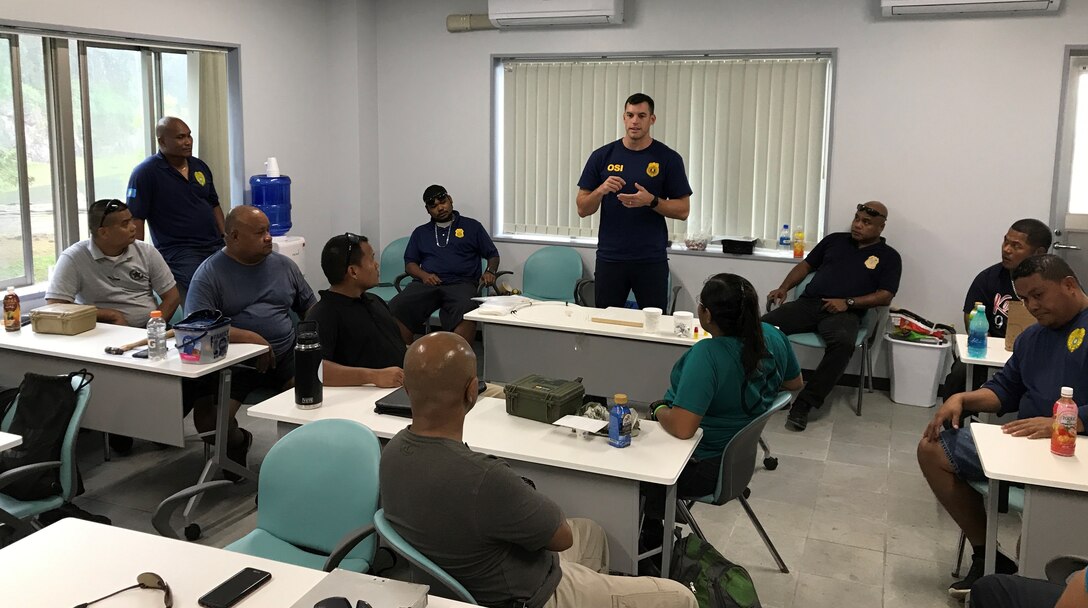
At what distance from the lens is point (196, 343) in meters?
3.79

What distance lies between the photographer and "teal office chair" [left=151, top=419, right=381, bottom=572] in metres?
2.56

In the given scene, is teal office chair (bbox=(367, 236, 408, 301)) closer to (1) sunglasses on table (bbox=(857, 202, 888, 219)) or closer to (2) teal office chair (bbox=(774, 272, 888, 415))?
(2) teal office chair (bbox=(774, 272, 888, 415))

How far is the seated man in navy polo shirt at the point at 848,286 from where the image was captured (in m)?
5.61

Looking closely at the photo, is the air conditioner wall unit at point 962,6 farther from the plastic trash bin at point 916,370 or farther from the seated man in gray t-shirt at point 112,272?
the seated man in gray t-shirt at point 112,272

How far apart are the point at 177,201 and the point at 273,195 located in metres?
1.08

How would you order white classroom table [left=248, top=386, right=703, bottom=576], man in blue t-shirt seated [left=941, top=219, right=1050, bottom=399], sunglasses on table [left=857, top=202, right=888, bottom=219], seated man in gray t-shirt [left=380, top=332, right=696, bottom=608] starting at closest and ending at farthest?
seated man in gray t-shirt [left=380, top=332, right=696, bottom=608], white classroom table [left=248, top=386, right=703, bottom=576], man in blue t-shirt seated [left=941, top=219, right=1050, bottom=399], sunglasses on table [left=857, top=202, right=888, bottom=219]

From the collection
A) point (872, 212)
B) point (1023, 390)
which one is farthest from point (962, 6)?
point (1023, 390)

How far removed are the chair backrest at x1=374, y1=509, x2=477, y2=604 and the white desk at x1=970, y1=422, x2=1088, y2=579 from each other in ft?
5.44

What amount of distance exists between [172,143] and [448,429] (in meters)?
3.97

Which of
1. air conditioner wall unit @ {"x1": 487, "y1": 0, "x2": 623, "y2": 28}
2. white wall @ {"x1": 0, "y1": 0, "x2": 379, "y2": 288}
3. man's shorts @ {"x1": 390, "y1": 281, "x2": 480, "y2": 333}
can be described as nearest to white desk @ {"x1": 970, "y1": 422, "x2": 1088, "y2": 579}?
man's shorts @ {"x1": 390, "y1": 281, "x2": 480, "y2": 333}

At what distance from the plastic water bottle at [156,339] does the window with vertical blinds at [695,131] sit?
3627 millimetres

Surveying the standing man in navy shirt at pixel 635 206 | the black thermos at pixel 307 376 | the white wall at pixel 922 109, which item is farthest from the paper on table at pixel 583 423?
the white wall at pixel 922 109

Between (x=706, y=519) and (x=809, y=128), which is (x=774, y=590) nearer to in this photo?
(x=706, y=519)

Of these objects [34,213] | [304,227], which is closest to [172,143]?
[34,213]
